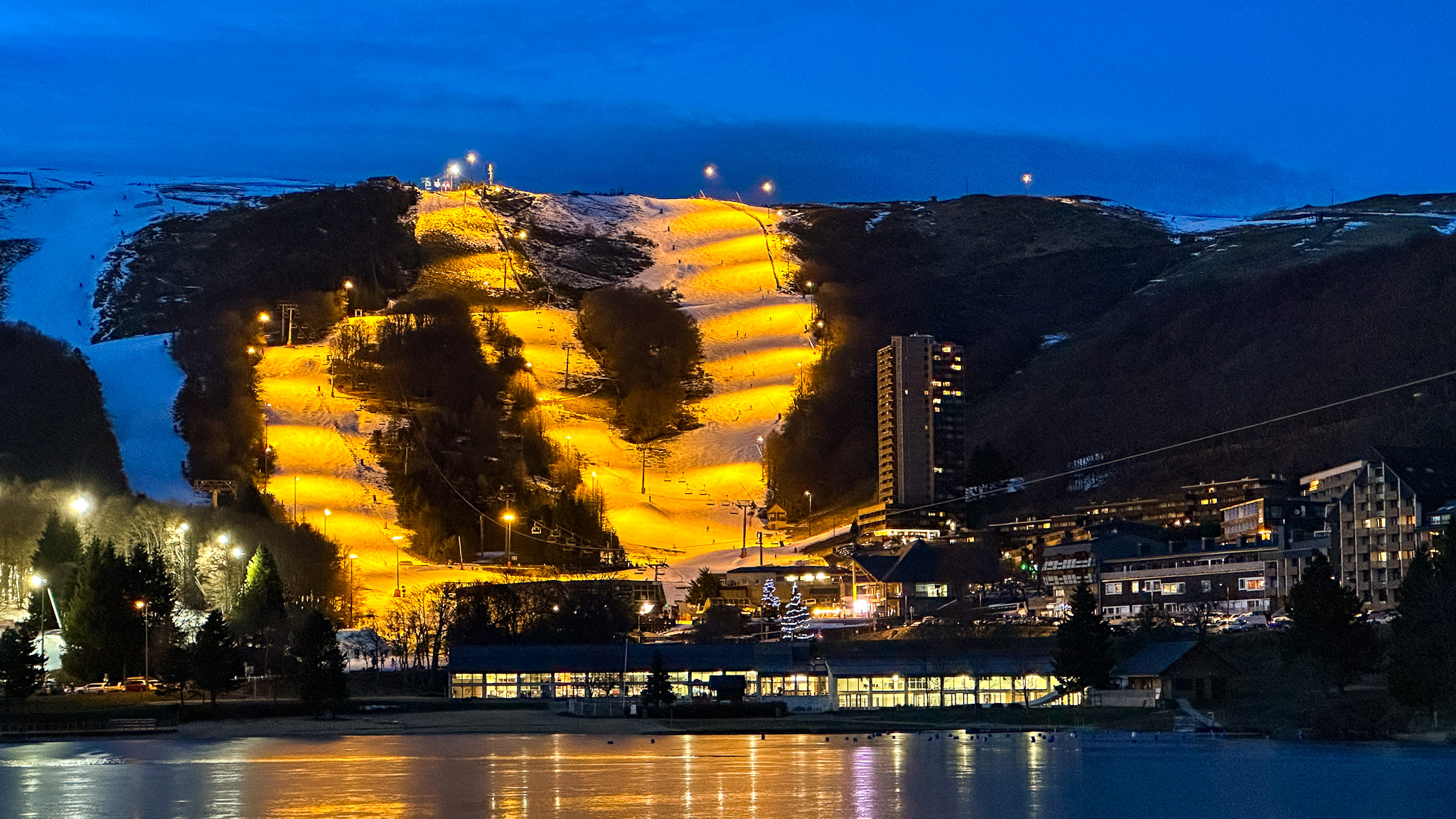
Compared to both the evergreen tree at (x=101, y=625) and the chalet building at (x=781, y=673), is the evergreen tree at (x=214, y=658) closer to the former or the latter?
the evergreen tree at (x=101, y=625)

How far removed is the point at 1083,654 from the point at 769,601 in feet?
116

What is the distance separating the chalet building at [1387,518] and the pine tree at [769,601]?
29047 mm

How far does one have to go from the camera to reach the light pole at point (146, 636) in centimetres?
6925

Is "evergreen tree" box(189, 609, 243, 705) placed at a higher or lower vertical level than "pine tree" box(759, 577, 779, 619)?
lower

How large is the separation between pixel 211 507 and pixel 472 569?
54.2 ft

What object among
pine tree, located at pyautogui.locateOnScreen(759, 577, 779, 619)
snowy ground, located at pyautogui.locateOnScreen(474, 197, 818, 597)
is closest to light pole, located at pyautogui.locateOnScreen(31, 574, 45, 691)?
pine tree, located at pyautogui.locateOnScreen(759, 577, 779, 619)

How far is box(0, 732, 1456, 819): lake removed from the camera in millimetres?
35125

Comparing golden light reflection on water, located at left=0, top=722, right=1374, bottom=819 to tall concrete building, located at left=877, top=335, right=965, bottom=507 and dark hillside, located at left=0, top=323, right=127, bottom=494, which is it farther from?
tall concrete building, located at left=877, top=335, right=965, bottom=507

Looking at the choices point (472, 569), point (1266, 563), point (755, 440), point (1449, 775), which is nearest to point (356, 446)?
point (472, 569)

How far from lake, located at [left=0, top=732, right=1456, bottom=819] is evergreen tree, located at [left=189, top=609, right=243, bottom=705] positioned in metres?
9.36

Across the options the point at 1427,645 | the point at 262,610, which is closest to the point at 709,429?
the point at 262,610

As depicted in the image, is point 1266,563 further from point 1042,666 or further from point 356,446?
point 356,446

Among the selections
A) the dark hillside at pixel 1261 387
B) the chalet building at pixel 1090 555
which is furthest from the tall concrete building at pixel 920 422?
the chalet building at pixel 1090 555

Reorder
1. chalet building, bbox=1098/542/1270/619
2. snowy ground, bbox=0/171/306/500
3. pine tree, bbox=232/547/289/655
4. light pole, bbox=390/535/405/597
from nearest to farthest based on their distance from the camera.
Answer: pine tree, bbox=232/547/289/655 < chalet building, bbox=1098/542/1270/619 < light pole, bbox=390/535/405/597 < snowy ground, bbox=0/171/306/500
